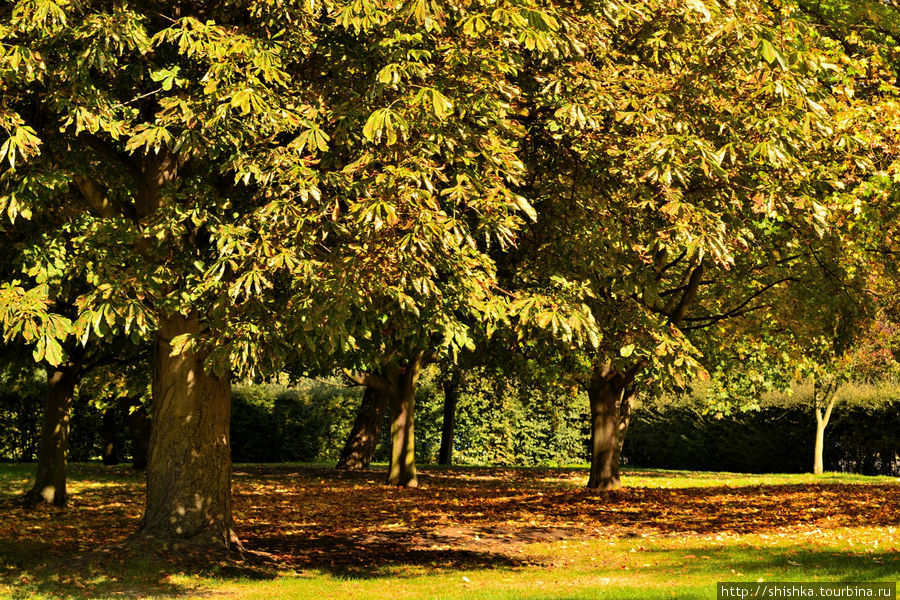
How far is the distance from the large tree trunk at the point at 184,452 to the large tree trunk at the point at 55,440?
17.6 ft

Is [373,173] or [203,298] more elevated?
[373,173]

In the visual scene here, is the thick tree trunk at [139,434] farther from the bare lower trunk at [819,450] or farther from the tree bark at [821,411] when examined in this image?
the bare lower trunk at [819,450]

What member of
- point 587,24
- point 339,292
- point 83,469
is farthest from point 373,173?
point 83,469

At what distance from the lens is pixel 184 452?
10312 millimetres

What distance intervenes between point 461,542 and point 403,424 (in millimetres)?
7593

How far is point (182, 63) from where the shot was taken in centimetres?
884

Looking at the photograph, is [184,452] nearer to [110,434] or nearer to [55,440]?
[55,440]

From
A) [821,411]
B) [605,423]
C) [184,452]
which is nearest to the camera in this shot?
[184,452]

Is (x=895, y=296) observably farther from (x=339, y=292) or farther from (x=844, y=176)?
(x=339, y=292)

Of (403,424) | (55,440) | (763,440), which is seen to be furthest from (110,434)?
(763,440)

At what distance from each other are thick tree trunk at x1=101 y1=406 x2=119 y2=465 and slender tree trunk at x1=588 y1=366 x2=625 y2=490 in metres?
13.9

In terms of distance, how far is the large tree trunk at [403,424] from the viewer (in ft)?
67.1

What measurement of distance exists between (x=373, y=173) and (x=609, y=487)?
46.4 ft

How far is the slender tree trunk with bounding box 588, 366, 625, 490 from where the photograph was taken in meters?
20.0
